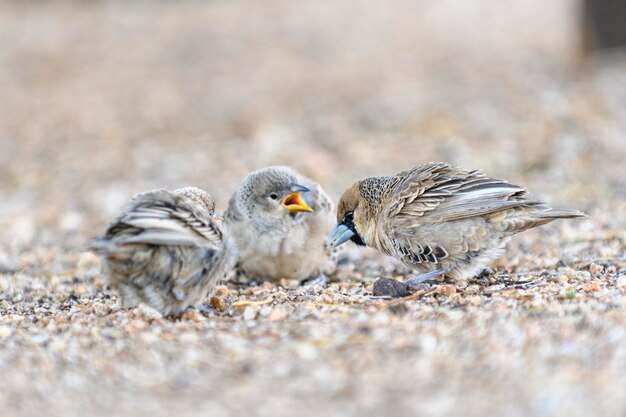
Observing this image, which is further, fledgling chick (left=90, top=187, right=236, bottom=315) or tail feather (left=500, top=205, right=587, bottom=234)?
tail feather (left=500, top=205, right=587, bottom=234)

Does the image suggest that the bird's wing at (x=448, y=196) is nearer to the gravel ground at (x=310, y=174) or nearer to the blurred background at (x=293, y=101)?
the gravel ground at (x=310, y=174)

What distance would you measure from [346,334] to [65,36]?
18334mm

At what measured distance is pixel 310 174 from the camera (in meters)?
11.4

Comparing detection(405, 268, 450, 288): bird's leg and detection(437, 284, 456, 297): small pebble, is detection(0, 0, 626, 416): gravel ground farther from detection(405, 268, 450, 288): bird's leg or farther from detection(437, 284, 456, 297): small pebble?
detection(405, 268, 450, 288): bird's leg

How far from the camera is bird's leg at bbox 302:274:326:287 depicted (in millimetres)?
7051

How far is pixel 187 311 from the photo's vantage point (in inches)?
233

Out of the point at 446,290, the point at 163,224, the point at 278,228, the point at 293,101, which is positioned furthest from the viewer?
the point at 293,101

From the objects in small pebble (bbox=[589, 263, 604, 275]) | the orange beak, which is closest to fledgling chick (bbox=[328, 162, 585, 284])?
small pebble (bbox=[589, 263, 604, 275])

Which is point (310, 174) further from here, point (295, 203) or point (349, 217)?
point (349, 217)

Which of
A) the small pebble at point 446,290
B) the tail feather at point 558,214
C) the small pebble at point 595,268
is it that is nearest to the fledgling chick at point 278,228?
the small pebble at point 446,290

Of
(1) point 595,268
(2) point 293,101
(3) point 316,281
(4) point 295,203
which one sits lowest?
(3) point 316,281

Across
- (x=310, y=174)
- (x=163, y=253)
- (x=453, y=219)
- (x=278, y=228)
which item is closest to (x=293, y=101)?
(x=310, y=174)

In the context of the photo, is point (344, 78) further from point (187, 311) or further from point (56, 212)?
point (187, 311)

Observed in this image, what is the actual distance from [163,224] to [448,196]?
2154mm
